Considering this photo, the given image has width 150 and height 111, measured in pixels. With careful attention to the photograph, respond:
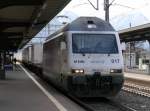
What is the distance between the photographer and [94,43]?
18.9 metres

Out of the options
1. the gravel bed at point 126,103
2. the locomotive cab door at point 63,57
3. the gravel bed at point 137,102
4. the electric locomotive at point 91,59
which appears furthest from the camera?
the locomotive cab door at point 63,57

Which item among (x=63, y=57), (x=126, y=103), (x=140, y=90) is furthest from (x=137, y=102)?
(x=140, y=90)

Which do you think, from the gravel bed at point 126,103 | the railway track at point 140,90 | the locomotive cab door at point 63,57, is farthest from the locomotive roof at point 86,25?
the railway track at point 140,90

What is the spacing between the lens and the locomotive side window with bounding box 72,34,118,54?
61.5 feet

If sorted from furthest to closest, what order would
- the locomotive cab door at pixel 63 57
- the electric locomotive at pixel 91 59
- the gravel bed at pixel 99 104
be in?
1. the locomotive cab door at pixel 63 57
2. the electric locomotive at pixel 91 59
3. the gravel bed at pixel 99 104

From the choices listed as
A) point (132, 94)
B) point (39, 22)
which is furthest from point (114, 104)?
point (39, 22)

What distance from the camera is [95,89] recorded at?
18047mm

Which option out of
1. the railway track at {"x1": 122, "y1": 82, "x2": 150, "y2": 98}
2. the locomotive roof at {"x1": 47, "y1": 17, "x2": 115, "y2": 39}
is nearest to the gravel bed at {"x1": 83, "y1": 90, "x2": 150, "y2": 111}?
the railway track at {"x1": 122, "y1": 82, "x2": 150, "y2": 98}

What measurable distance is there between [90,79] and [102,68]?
660mm

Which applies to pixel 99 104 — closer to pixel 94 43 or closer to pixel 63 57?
pixel 94 43

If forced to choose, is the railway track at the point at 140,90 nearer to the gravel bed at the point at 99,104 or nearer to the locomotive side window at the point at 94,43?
the gravel bed at the point at 99,104

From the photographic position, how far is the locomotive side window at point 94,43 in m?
18.8

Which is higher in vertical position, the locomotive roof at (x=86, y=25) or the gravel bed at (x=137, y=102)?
the locomotive roof at (x=86, y=25)

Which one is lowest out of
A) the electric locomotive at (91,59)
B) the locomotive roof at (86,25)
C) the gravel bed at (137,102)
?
the gravel bed at (137,102)
